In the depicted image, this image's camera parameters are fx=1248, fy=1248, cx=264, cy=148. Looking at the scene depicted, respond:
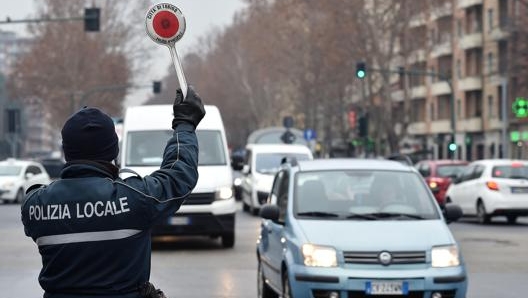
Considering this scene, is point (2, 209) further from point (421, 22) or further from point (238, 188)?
point (421, 22)

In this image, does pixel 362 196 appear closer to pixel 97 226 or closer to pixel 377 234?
pixel 377 234

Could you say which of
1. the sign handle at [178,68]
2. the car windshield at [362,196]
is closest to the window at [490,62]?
the car windshield at [362,196]

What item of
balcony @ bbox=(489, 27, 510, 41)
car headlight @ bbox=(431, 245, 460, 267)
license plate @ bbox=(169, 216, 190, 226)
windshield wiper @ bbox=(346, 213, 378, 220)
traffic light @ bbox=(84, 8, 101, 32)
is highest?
balcony @ bbox=(489, 27, 510, 41)

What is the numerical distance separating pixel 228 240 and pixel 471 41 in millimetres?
62642

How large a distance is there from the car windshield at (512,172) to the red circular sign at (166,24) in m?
23.4

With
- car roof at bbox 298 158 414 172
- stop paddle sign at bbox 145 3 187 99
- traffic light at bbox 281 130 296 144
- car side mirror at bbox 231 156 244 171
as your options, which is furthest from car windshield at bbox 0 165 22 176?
stop paddle sign at bbox 145 3 187 99

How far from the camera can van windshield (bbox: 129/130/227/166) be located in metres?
20.3

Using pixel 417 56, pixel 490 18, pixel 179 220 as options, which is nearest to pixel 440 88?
pixel 490 18

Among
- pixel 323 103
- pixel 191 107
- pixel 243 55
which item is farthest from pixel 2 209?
pixel 243 55

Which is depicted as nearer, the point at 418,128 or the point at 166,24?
the point at 166,24

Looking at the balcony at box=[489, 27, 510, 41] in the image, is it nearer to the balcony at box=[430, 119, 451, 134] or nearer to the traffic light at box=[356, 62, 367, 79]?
the balcony at box=[430, 119, 451, 134]

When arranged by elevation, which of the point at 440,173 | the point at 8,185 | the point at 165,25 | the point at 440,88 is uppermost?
the point at 440,88

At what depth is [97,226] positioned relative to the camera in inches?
174

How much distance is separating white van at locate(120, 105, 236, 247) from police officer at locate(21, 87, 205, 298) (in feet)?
47.2
